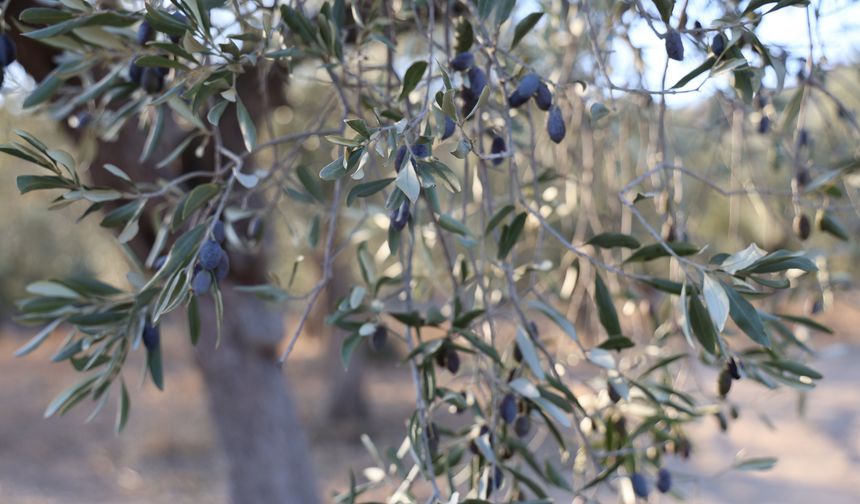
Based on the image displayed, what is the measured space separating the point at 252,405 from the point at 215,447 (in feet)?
17.9

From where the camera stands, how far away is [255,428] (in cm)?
304

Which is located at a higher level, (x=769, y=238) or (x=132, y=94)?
(x=132, y=94)

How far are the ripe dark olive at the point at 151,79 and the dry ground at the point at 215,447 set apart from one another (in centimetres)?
369

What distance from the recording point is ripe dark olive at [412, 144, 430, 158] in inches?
34.1

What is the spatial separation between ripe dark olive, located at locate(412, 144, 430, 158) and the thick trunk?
7.03 feet

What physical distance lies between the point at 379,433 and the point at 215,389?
5.31 metres

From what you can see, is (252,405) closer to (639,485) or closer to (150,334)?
(150,334)

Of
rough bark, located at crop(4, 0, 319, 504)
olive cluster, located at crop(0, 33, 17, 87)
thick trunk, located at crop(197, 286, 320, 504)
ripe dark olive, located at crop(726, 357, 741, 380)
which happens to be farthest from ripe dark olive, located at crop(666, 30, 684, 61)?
thick trunk, located at crop(197, 286, 320, 504)

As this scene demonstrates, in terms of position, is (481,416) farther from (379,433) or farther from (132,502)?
(379,433)

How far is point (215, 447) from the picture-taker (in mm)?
8031

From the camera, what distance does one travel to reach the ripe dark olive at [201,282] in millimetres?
943

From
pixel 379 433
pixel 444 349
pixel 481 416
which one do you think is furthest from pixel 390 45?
pixel 379 433

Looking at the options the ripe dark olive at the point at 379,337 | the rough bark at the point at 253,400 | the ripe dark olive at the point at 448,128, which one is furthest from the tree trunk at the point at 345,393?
the ripe dark olive at the point at 448,128

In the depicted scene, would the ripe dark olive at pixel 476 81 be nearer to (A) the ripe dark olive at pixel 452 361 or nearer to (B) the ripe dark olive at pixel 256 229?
(A) the ripe dark olive at pixel 452 361
